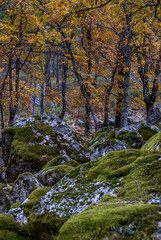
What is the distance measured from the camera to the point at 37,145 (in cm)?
888

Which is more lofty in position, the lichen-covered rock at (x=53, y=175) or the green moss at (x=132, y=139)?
the green moss at (x=132, y=139)

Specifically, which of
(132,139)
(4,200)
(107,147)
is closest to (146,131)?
(132,139)

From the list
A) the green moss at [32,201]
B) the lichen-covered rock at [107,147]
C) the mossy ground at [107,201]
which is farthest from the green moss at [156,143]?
the green moss at [32,201]

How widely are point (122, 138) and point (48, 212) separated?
5359mm

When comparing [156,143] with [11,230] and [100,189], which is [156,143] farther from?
[11,230]

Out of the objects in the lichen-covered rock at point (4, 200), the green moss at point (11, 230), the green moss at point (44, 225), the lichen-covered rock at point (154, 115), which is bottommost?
the lichen-covered rock at point (4, 200)

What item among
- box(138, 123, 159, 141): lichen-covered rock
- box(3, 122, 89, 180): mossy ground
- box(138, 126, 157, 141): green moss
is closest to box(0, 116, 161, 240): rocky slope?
box(3, 122, 89, 180): mossy ground

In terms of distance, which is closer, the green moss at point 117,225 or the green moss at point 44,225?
the green moss at point 117,225

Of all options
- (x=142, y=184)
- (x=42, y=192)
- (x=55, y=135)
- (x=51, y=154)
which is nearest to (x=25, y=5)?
(x=55, y=135)

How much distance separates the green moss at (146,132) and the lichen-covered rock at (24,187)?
17.3 ft

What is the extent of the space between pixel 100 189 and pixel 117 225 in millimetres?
1380

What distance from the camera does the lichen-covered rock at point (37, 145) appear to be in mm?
8117

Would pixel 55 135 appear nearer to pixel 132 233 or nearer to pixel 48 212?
pixel 48 212

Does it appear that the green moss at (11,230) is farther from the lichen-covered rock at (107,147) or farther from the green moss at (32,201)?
the lichen-covered rock at (107,147)
